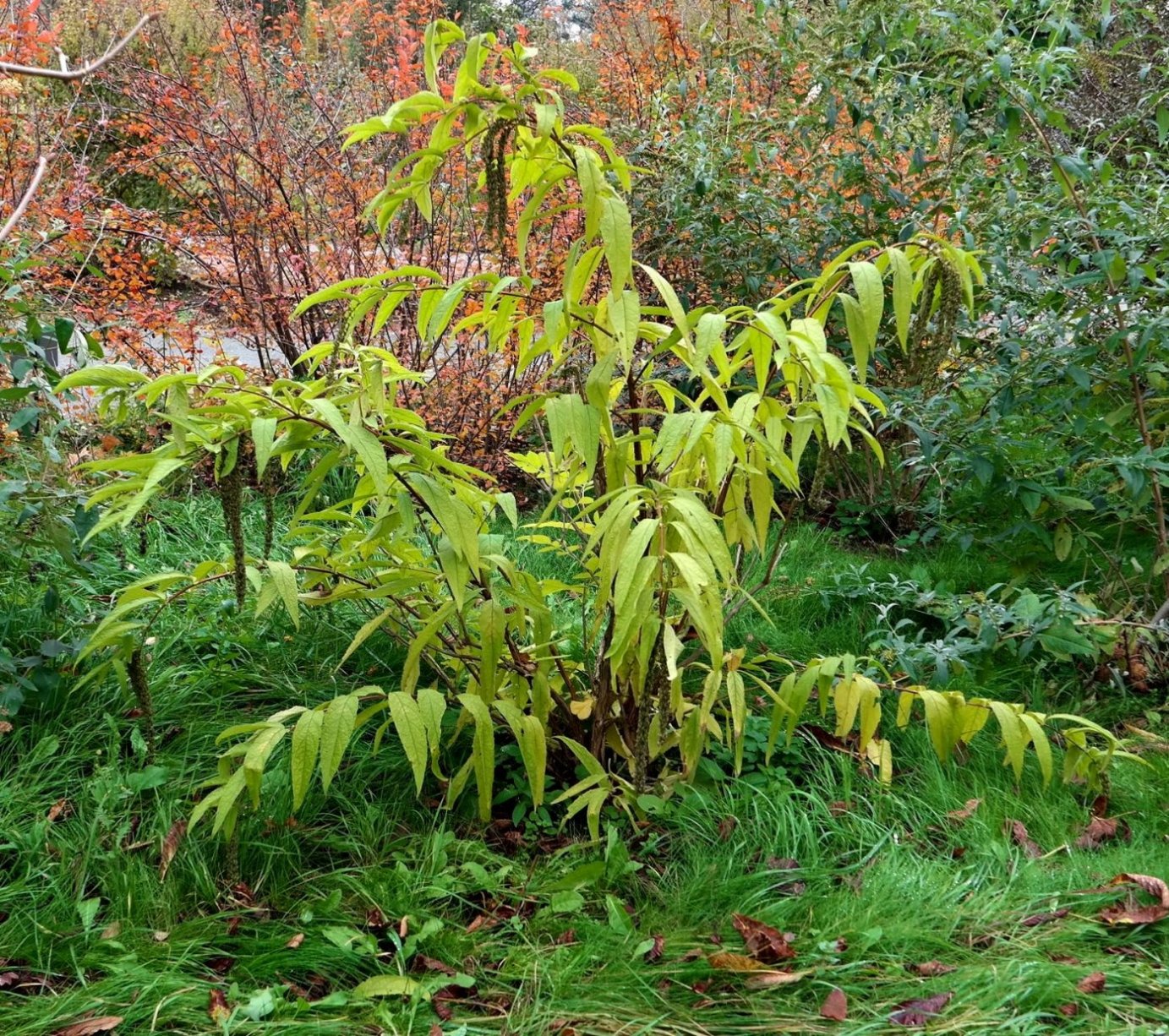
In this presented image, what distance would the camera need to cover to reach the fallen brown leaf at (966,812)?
2557 mm

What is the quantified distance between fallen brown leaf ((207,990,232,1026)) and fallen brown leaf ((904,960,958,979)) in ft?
4.31

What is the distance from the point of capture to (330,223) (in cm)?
509

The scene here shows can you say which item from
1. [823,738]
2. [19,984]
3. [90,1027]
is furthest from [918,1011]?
[19,984]

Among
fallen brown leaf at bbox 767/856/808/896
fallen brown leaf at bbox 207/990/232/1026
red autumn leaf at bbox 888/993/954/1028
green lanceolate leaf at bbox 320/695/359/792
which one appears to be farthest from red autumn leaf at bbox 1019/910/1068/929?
fallen brown leaf at bbox 207/990/232/1026

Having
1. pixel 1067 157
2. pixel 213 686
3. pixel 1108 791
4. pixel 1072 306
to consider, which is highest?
pixel 1067 157

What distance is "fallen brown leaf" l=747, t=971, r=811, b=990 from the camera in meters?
1.96

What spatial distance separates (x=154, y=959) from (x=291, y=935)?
10.3 inches

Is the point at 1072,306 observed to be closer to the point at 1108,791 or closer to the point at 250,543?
the point at 1108,791

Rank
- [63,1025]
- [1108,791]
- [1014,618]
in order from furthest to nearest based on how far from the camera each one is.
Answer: [1014,618] → [1108,791] → [63,1025]

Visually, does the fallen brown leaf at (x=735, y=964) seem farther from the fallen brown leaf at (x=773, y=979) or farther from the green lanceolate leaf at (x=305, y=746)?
the green lanceolate leaf at (x=305, y=746)

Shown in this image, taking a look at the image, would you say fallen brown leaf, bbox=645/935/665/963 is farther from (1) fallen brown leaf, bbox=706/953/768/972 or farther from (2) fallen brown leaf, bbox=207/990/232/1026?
(2) fallen brown leaf, bbox=207/990/232/1026

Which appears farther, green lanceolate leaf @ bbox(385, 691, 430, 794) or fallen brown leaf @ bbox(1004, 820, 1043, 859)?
fallen brown leaf @ bbox(1004, 820, 1043, 859)

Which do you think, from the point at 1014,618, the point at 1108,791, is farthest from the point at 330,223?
the point at 1108,791

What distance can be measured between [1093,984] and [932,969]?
0.29m
